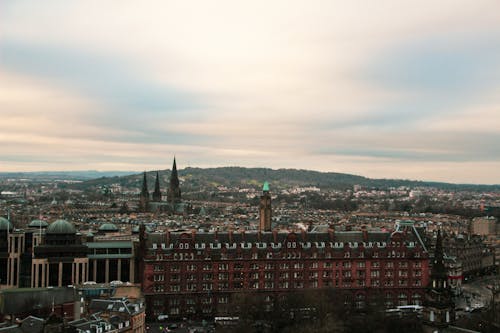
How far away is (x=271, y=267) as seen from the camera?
93812 millimetres

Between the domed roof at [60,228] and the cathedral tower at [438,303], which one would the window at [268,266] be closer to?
the domed roof at [60,228]

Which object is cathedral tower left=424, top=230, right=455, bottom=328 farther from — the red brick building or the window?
the window

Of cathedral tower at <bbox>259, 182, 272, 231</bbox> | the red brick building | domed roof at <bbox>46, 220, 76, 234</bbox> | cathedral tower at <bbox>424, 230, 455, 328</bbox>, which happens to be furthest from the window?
cathedral tower at <bbox>259, 182, 272, 231</bbox>

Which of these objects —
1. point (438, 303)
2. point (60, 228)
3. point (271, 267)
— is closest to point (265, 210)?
point (271, 267)

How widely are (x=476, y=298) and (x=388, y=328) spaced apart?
126ft

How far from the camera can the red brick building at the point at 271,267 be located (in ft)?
299

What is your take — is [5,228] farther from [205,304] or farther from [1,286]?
[205,304]

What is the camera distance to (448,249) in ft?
423

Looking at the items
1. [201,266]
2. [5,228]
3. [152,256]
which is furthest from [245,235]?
[5,228]

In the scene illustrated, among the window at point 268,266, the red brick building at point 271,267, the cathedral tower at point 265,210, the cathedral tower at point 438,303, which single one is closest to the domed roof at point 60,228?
the red brick building at point 271,267

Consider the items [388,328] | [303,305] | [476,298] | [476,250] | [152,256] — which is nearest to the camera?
[388,328]

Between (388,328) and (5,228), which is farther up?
(5,228)

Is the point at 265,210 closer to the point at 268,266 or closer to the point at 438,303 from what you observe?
the point at 268,266

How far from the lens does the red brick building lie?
91.1 metres
